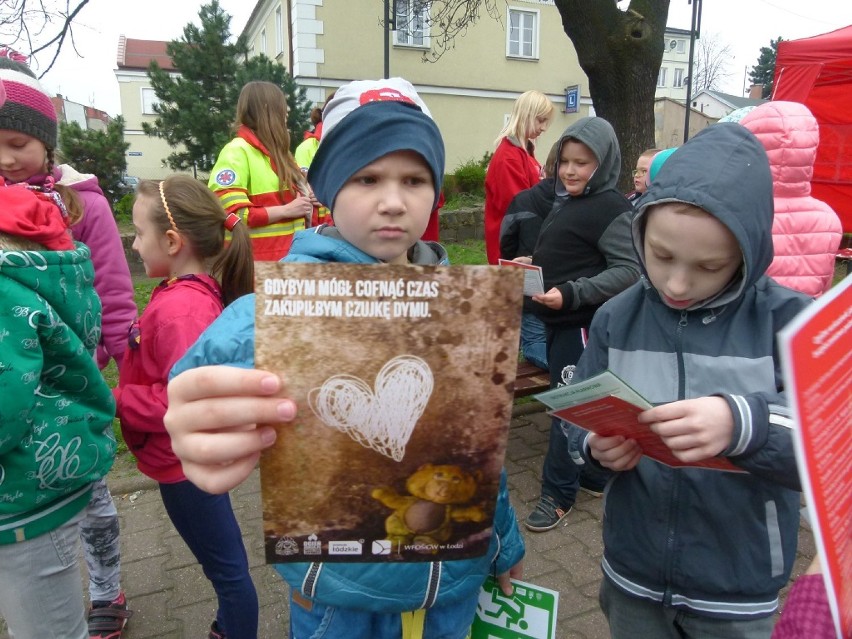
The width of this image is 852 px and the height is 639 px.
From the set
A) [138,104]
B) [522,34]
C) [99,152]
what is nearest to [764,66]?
[522,34]

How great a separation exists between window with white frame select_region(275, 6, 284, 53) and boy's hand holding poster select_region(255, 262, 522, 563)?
68.5ft

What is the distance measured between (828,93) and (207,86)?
34.7 feet

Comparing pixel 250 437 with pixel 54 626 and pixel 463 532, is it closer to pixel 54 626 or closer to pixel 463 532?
pixel 463 532

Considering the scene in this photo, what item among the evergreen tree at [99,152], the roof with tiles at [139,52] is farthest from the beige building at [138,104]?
the evergreen tree at [99,152]

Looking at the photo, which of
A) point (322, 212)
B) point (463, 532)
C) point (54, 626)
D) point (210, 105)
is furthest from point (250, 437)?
point (210, 105)

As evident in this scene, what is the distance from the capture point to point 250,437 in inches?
32.5

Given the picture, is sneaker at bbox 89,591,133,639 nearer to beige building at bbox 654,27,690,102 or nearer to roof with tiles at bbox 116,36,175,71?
roof with tiles at bbox 116,36,175,71

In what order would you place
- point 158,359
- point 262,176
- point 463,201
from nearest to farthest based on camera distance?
point 158,359 < point 262,176 < point 463,201

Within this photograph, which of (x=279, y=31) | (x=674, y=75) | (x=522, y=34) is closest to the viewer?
(x=522, y=34)

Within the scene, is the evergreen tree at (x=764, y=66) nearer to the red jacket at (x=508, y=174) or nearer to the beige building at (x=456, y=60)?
the beige building at (x=456, y=60)

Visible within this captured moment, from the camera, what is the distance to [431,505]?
2.93 feet

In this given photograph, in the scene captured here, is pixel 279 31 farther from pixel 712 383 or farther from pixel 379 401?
pixel 379 401

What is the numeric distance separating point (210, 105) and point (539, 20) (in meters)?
12.0

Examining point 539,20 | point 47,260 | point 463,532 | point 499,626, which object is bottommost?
point 499,626
